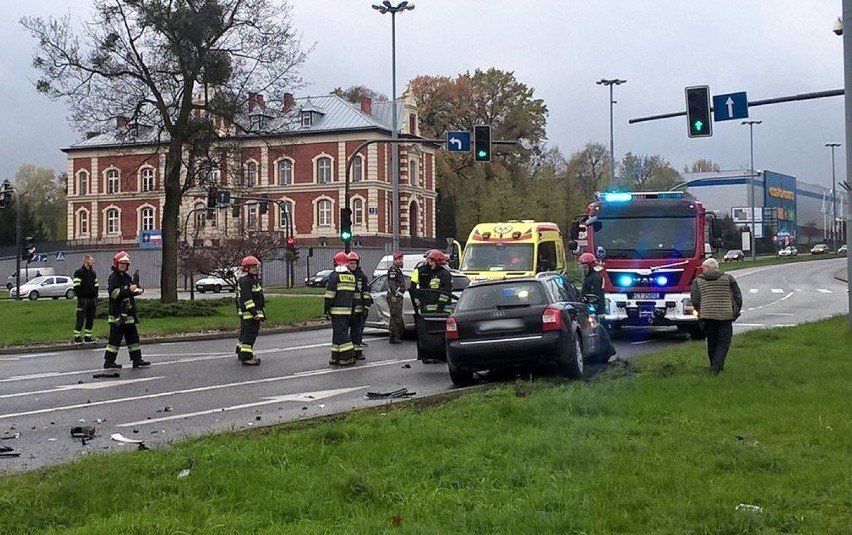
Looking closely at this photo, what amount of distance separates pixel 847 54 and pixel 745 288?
3248 cm

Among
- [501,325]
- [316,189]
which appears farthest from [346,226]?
[316,189]

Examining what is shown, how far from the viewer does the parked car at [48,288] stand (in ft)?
196

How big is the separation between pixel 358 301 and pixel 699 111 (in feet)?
41.0

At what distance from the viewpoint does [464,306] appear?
44.3 feet

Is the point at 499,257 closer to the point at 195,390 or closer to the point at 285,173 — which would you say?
the point at 195,390

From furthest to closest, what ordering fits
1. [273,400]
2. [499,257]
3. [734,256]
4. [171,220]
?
[734,256]
[171,220]
[499,257]
[273,400]

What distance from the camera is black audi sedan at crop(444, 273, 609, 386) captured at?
1287 cm

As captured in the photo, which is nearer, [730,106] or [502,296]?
[502,296]

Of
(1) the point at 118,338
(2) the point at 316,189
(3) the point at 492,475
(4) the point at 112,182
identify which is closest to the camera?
(3) the point at 492,475

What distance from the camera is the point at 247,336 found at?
16.3m

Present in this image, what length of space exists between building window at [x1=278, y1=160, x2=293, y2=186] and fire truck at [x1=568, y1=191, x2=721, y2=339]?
63.1 meters

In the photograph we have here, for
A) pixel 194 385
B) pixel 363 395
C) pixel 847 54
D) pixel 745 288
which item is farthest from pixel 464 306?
pixel 745 288

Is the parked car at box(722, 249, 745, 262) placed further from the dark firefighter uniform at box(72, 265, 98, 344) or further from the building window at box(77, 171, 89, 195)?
the dark firefighter uniform at box(72, 265, 98, 344)

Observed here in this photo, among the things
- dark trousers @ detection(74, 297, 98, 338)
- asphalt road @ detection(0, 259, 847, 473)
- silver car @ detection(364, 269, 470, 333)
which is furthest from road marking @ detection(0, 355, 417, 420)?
dark trousers @ detection(74, 297, 98, 338)
